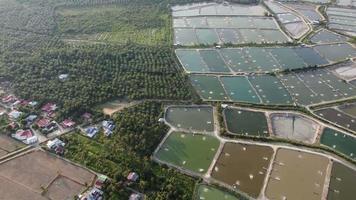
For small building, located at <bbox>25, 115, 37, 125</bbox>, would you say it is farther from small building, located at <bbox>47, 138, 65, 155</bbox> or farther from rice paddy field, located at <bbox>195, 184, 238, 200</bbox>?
rice paddy field, located at <bbox>195, 184, 238, 200</bbox>

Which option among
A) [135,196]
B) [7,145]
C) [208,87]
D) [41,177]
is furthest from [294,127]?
[7,145]

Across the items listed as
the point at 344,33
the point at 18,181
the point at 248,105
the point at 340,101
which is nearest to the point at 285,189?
the point at 248,105

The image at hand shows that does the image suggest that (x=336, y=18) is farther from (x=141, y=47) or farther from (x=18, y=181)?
(x=18, y=181)

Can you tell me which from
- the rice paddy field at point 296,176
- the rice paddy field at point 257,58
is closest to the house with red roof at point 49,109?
the rice paddy field at point 257,58

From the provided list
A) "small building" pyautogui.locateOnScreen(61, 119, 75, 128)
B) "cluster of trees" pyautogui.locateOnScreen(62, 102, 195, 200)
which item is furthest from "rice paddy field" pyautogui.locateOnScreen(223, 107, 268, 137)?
"small building" pyautogui.locateOnScreen(61, 119, 75, 128)

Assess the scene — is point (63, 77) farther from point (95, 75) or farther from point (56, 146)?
point (56, 146)

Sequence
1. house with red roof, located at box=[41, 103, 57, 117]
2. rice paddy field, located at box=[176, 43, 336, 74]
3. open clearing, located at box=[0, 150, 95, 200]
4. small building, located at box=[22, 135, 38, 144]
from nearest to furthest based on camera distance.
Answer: open clearing, located at box=[0, 150, 95, 200]
small building, located at box=[22, 135, 38, 144]
house with red roof, located at box=[41, 103, 57, 117]
rice paddy field, located at box=[176, 43, 336, 74]
